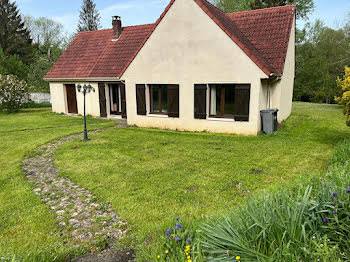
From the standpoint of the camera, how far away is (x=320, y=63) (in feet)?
109

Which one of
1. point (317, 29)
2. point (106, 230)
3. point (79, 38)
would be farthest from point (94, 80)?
point (317, 29)

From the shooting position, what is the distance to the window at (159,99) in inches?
513

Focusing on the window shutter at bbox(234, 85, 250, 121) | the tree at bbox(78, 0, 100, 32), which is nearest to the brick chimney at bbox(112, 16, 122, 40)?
the window shutter at bbox(234, 85, 250, 121)

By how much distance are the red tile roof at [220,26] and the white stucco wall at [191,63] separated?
35 centimetres

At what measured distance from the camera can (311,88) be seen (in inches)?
1403

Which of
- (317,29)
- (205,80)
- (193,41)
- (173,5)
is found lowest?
(205,80)

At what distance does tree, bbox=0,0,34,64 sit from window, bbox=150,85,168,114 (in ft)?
120

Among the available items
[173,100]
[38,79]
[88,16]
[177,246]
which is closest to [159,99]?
[173,100]

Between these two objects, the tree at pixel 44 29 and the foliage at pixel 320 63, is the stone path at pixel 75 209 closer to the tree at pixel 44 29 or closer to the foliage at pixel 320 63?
the foliage at pixel 320 63

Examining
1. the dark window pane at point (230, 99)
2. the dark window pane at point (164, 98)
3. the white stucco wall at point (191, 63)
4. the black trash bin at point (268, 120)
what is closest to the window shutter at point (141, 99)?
the white stucco wall at point (191, 63)

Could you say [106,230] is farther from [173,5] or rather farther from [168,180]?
[173,5]

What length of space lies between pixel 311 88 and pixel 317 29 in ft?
32.0

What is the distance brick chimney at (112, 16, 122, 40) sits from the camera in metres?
18.2

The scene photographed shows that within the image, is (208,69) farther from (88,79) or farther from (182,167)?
(88,79)
